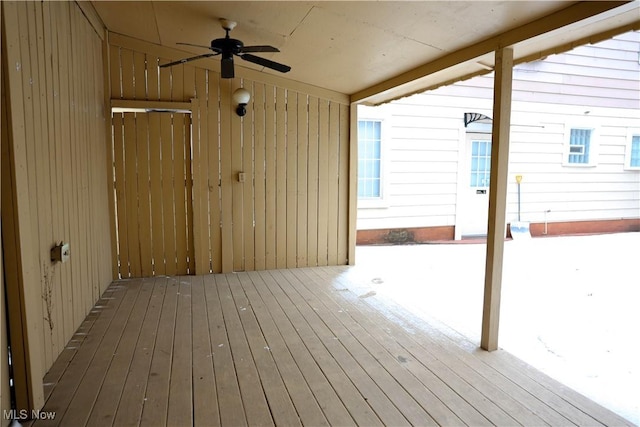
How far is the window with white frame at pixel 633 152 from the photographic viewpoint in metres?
8.70

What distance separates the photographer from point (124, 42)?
173 inches

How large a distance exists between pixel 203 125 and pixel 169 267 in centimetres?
172

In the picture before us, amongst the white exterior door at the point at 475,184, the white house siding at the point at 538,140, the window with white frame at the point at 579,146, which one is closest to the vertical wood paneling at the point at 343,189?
the white house siding at the point at 538,140

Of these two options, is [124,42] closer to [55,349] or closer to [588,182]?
[55,349]

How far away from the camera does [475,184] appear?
795 centimetres

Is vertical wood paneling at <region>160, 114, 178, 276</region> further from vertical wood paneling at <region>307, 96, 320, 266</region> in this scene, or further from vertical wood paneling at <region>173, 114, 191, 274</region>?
vertical wood paneling at <region>307, 96, 320, 266</region>

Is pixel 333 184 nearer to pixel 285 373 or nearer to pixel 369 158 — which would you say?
pixel 369 158

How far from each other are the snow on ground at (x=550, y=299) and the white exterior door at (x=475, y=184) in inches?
35.1

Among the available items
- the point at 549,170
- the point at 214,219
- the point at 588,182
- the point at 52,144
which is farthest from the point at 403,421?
the point at 588,182

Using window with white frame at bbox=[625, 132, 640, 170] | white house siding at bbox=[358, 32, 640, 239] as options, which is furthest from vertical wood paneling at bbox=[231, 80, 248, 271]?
window with white frame at bbox=[625, 132, 640, 170]

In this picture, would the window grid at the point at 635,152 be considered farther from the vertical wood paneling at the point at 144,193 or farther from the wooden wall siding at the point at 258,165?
the vertical wood paneling at the point at 144,193

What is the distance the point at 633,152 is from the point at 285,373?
32.0ft

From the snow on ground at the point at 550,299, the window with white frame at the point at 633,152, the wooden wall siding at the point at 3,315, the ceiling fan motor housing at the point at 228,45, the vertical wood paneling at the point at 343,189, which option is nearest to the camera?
the wooden wall siding at the point at 3,315

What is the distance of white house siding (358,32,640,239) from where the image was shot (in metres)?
7.32
